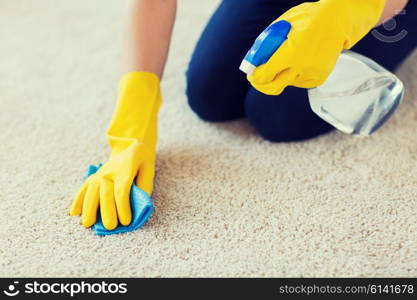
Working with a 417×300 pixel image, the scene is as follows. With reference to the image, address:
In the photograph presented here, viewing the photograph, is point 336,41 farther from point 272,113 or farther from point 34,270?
point 34,270

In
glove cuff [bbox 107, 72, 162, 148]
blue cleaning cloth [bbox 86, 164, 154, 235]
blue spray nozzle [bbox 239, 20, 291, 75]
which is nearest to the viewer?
blue spray nozzle [bbox 239, 20, 291, 75]

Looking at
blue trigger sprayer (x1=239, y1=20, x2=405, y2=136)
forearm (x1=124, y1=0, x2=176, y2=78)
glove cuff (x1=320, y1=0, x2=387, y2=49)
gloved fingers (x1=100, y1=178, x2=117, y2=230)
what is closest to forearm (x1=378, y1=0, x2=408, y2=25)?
glove cuff (x1=320, y1=0, x2=387, y2=49)

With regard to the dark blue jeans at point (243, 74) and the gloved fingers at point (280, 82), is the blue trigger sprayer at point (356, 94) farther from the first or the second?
the gloved fingers at point (280, 82)

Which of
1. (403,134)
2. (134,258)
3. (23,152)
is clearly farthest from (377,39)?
(23,152)

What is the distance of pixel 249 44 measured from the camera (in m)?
1.07

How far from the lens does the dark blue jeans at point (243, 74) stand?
1.00 m

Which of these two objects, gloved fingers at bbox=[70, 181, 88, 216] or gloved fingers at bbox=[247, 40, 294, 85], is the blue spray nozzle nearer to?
gloved fingers at bbox=[247, 40, 294, 85]

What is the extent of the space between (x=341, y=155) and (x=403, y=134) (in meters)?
0.16

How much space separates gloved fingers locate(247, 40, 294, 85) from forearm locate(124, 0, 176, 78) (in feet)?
1.01

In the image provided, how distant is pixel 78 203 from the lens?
0.87 meters

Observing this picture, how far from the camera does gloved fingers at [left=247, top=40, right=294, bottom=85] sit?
713 mm

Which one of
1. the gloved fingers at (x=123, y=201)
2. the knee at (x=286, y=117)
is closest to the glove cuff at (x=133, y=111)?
the gloved fingers at (x=123, y=201)

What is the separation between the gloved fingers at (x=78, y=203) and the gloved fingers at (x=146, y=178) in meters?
0.09

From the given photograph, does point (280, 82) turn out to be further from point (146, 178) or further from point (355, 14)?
point (146, 178)
